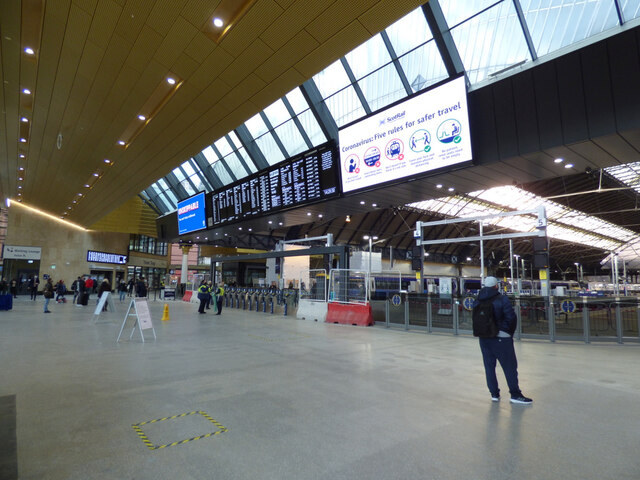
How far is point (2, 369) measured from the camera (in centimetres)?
550

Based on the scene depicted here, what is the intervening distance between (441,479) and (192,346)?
6.43 metres

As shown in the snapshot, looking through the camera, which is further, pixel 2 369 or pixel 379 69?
pixel 379 69

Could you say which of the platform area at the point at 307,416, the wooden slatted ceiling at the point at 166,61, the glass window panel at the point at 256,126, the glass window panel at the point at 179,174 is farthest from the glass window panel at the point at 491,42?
the glass window panel at the point at 179,174

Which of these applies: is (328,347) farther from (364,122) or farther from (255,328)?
(364,122)

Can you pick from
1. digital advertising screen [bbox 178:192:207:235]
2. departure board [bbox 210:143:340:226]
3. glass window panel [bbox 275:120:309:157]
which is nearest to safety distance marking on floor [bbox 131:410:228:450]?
departure board [bbox 210:143:340:226]

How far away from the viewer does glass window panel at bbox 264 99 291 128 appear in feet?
46.5

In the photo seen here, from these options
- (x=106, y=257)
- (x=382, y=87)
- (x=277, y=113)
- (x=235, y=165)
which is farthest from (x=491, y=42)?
(x=106, y=257)

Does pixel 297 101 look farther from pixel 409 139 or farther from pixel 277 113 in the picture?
pixel 409 139

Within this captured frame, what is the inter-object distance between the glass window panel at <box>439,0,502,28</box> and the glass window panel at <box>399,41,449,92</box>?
0.66 meters

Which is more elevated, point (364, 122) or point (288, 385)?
point (364, 122)

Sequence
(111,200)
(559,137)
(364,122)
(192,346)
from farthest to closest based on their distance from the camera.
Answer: (111,200), (364,122), (192,346), (559,137)

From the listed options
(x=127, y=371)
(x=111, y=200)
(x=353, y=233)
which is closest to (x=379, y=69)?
(x=127, y=371)

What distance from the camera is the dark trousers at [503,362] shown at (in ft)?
14.1

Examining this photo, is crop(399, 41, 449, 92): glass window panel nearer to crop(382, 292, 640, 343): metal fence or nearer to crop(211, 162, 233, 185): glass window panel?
crop(382, 292, 640, 343): metal fence
